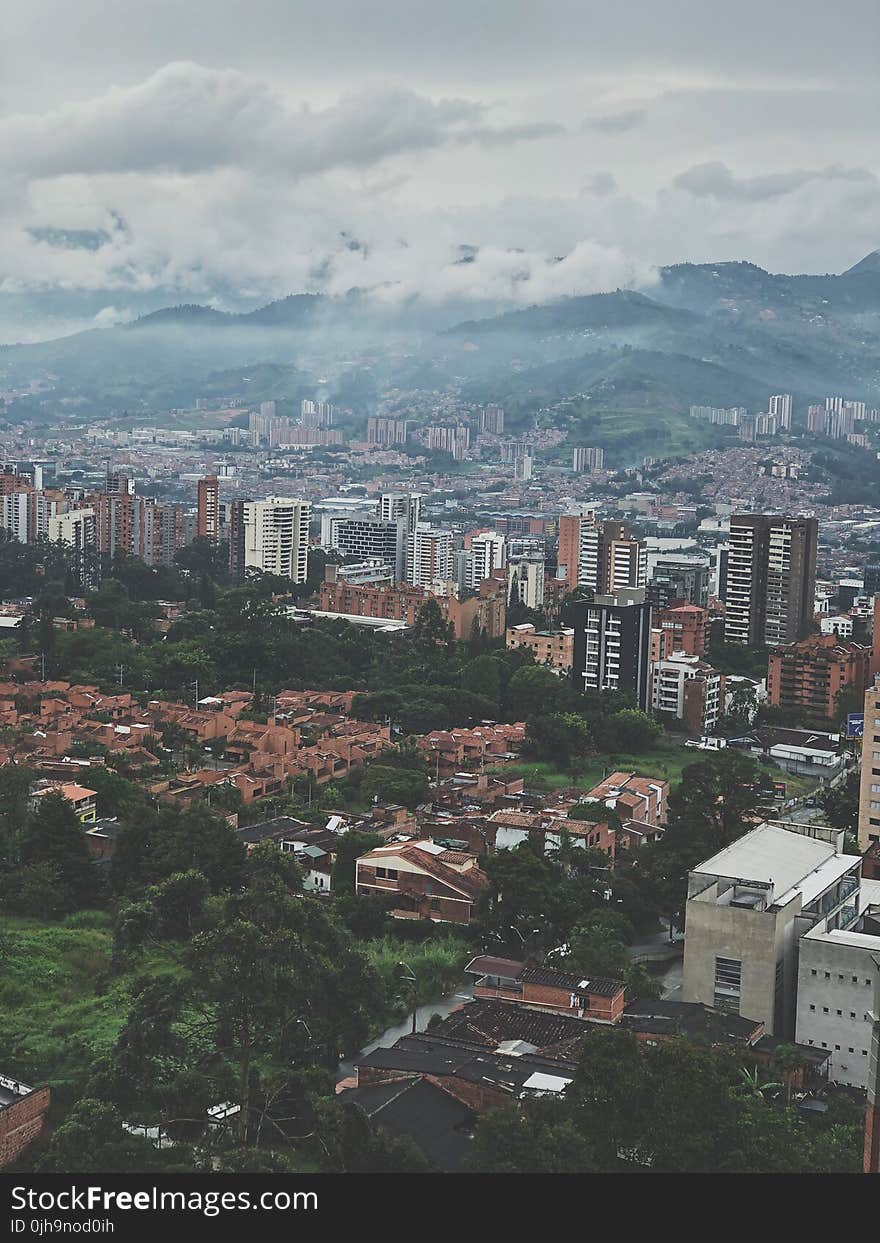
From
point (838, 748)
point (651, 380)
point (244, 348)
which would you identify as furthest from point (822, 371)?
point (838, 748)

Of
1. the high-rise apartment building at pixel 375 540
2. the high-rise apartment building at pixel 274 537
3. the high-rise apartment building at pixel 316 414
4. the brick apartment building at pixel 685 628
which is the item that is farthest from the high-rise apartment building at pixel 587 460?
the brick apartment building at pixel 685 628

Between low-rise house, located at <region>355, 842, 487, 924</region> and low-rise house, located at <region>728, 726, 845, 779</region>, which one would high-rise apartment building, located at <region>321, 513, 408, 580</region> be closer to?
low-rise house, located at <region>728, 726, 845, 779</region>

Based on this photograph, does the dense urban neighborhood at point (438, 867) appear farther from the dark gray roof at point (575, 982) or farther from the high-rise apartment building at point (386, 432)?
the high-rise apartment building at point (386, 432)

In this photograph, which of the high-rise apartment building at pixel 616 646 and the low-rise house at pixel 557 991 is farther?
the high-rise apartment building at pixel 616 646

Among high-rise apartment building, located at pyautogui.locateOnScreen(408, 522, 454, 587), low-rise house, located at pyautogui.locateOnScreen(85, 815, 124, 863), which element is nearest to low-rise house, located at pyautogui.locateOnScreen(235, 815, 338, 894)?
low-rise house, located at pyautogui.locateOnScreen(85, 815, 124, 863)

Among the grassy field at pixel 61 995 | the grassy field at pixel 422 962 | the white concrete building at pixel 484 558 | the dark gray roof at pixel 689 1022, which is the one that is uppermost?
the white concrete building at pixel 484 558

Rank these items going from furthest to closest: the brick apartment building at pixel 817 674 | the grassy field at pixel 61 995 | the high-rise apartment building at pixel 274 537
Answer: the high-rise apartment building at pixel 274 537, the brick apartment building at pixel 817 674, the grassy field at pixel 61 995

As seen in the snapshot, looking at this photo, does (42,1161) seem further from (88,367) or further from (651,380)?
(88,367)

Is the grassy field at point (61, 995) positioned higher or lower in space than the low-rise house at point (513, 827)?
lower

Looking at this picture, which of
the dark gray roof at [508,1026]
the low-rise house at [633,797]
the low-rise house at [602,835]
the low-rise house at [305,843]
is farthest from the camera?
the low-rise house at [633,797]
